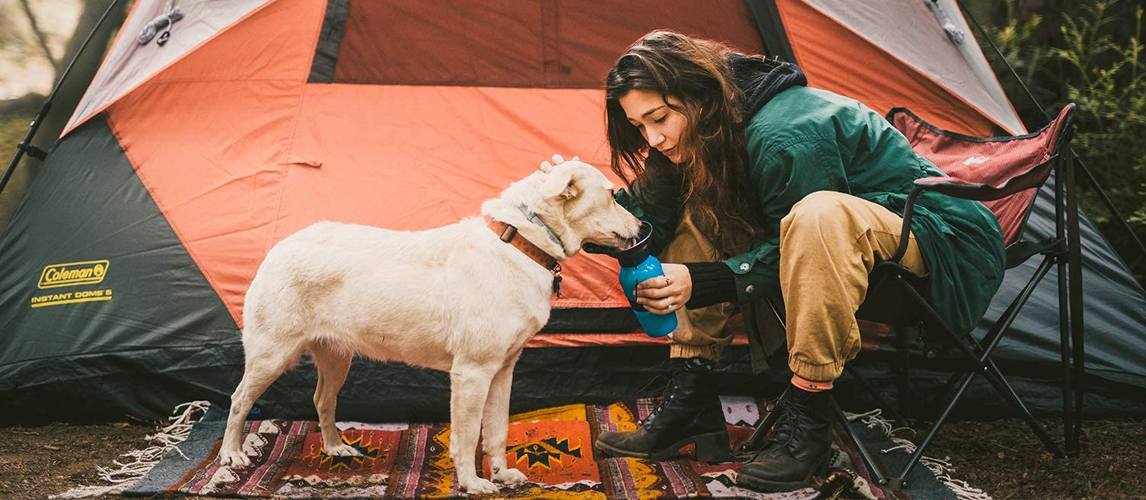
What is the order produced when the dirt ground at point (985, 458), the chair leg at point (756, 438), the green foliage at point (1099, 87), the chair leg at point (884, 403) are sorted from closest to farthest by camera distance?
the dirt ground at point (985, 458), the chair leg at point (756, 438), the chair leg at point (884, 403), the green foliage at point (1099, 87)

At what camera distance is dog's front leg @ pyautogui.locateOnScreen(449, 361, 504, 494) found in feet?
8.96

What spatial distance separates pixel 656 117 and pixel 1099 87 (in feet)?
12.6

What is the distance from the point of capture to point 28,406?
3.59 m

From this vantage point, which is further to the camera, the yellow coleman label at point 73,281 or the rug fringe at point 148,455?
the yellow coleman label at point 73,281

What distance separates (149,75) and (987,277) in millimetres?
3078

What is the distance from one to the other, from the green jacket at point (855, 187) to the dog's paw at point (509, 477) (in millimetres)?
851

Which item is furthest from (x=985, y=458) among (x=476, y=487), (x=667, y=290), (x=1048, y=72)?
(x=1048, y=72)

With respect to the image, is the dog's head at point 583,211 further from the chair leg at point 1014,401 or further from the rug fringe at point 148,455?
the rug fringe at point 148,455

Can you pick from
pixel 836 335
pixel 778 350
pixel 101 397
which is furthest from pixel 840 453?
pixel 101 397

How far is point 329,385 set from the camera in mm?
3123

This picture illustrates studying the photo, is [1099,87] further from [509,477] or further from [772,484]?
[509,477]

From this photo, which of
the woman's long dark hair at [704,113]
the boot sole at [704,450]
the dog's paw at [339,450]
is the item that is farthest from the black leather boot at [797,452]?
the dog's paw at [339,450]

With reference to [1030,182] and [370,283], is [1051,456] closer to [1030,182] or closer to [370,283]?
[1030,182]

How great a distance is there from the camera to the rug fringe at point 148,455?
284 centimetres
